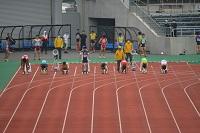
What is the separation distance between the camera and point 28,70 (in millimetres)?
29047

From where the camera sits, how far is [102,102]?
22844mm

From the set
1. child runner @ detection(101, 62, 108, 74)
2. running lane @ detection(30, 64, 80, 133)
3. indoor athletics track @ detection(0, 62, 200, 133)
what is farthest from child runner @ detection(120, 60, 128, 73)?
running lane @ detection(30, 64, 80, 133)

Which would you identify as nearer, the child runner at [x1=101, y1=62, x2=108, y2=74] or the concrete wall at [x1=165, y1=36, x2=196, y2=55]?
the child runner at [x1=101, y1=62, x2=108, y2=74]

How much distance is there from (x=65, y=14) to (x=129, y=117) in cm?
2332

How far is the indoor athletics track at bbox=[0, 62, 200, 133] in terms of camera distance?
771 inches

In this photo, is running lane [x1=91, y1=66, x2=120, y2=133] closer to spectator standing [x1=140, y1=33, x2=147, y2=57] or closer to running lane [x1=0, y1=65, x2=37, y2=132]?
running lane [x1=0, y1=65, x2=37, y2=132]

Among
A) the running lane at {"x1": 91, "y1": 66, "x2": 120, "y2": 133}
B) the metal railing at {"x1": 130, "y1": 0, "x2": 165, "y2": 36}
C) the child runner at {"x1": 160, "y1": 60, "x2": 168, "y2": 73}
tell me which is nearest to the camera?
the running lane at {"x1": 91, "y1": 66, "x2": 120, "y2": 133}

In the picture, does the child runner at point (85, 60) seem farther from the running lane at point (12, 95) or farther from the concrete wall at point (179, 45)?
the concrete wall at point (179, 45)

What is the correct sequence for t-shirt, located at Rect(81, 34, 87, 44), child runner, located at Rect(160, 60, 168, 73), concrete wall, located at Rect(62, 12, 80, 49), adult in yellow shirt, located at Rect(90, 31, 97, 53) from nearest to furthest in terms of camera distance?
child runner, located at Rect(160, 60, 168, 73) → t-shirt, located at Rect(81, 34, 87, 44) → adult in yellow shirt, located at Rect(90, 31, 97, 53) → concrete wall, located at Rect(62, 12, 80, 49)

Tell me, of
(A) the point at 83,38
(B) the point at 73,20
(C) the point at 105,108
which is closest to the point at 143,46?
(A) the point at 83,38

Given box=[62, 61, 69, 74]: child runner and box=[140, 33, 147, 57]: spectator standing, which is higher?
box=[140, 33, 147, 57]: spectator standing

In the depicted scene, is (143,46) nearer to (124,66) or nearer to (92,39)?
(92,39)

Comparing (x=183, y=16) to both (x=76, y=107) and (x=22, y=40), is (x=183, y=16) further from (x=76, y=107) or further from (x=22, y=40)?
(x=76, y=107)

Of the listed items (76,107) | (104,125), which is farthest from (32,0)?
(104,125)
